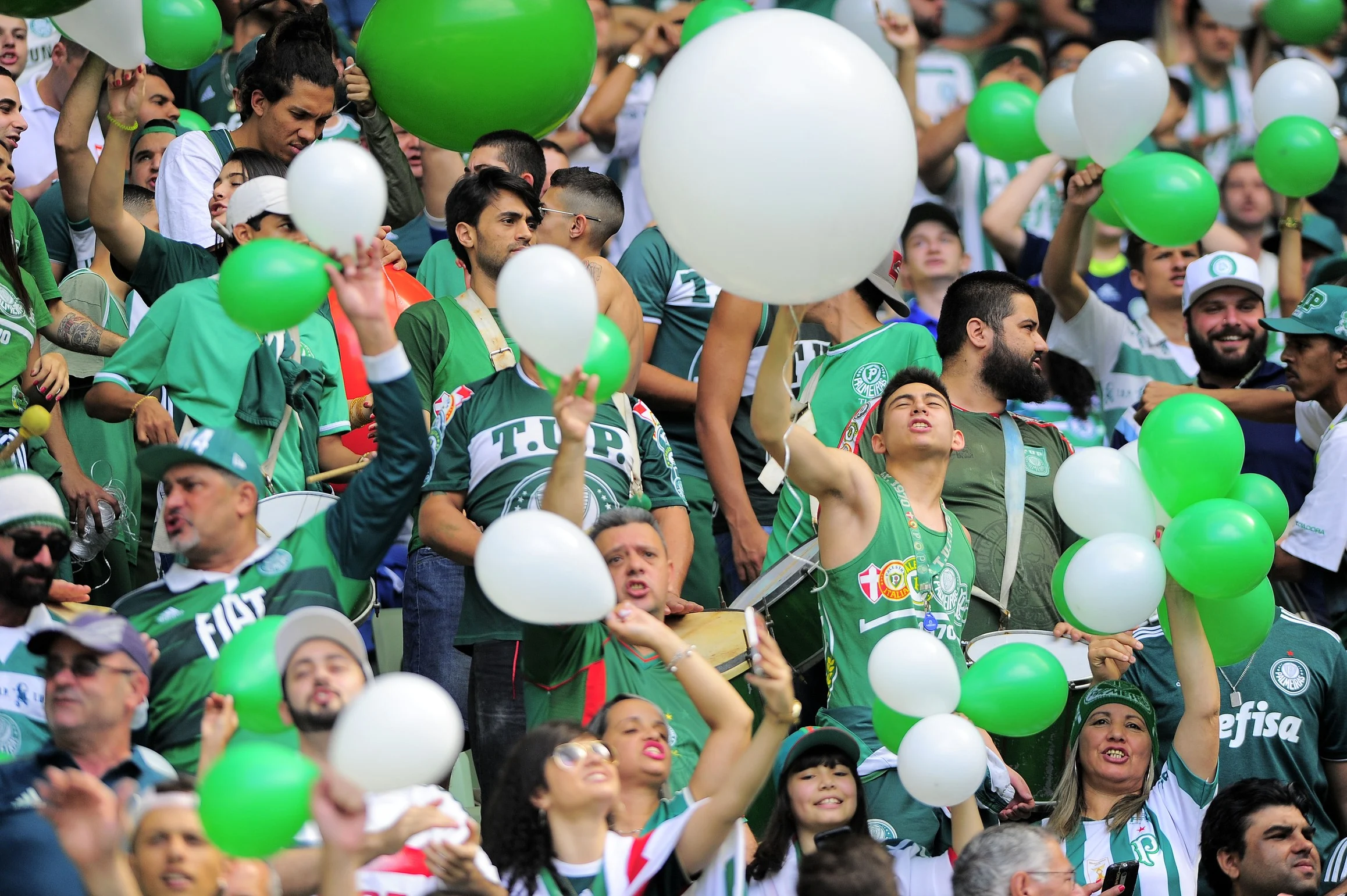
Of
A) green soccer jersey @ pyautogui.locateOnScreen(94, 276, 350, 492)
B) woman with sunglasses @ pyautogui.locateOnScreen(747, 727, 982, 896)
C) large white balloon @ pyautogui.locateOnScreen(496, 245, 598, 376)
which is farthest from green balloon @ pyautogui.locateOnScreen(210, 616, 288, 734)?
green soccer jersey @ pyautogui.locateOnScreen(94, 276, 350, 492)

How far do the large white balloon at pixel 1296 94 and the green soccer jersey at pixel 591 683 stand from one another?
3.89 meters

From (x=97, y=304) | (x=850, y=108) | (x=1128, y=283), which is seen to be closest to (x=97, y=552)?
(x=97, y=304)

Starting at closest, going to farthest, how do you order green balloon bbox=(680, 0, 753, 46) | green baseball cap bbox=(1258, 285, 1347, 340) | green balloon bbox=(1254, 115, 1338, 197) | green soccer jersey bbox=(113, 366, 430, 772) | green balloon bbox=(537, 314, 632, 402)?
green balloon bbox=(537, 314, 632, 402) → green soccer jersey bbox=(113, 366, 430, 772) → green baseball cap bbox=(1258, 285, 1347, 340) → green balloon bbox=(680, 0, 753, 46) → green balloon bbox=(1254, 115, 1338, 197)

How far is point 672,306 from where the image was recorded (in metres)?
6.67

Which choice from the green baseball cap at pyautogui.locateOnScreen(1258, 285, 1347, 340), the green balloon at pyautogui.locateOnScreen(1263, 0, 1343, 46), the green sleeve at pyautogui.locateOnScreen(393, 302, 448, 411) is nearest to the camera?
the green sleeve at pyautogui.locateOnScreen(393, 302, 448, 411)

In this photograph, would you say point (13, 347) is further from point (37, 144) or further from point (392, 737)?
point (392, 737)

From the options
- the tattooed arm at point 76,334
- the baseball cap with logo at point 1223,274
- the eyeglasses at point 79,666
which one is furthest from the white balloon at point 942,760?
the baseball cap with logo at point 1223,274

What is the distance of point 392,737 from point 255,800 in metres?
0.28

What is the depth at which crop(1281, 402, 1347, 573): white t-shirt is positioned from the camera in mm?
6156

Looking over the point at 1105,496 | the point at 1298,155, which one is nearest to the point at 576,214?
the point at 1105,496

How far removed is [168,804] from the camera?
12.3ft

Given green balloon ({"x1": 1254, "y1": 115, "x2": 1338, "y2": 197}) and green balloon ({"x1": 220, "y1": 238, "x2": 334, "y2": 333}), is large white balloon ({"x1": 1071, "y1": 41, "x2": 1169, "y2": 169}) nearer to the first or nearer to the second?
green balloon ({"x1": 1254, "y1": 115, "x2": 1338, "y2": 197})

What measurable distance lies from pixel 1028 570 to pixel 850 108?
2213 mm

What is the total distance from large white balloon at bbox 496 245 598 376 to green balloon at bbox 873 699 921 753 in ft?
3.97
